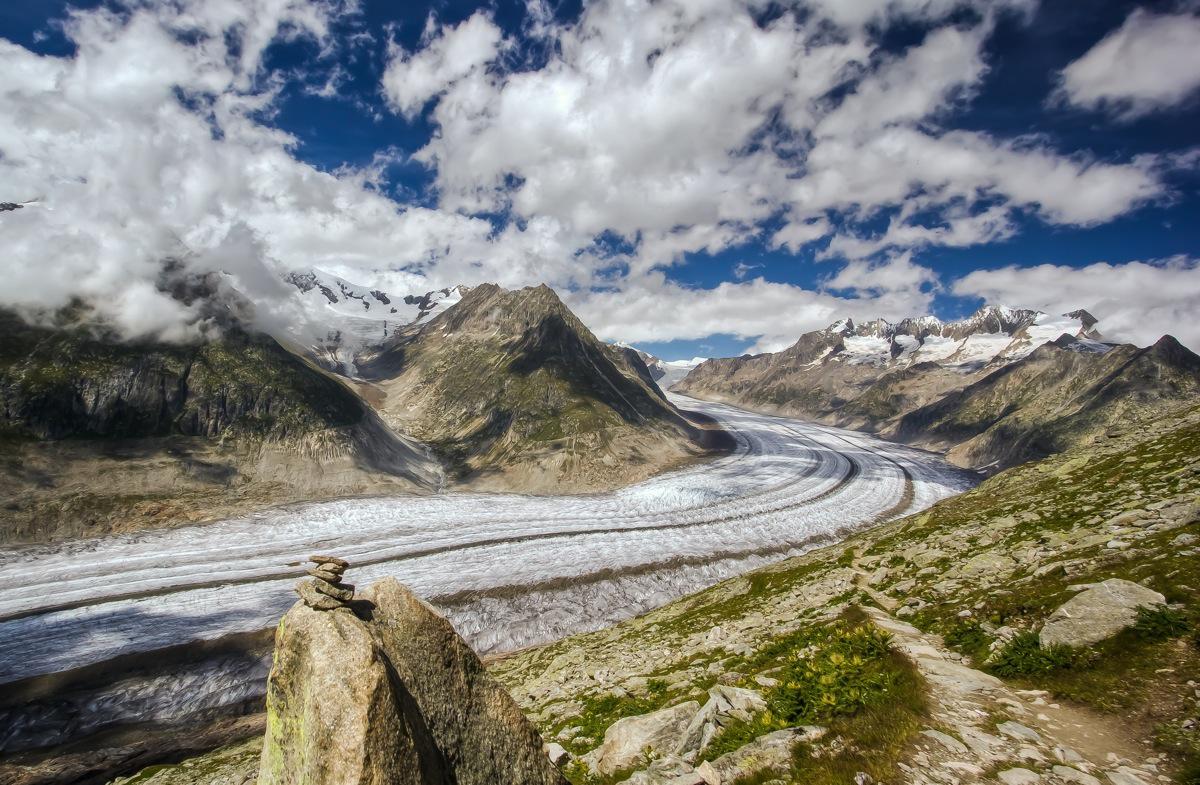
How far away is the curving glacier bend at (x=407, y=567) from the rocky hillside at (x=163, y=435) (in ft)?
29.4

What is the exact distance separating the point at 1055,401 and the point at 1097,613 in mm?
183658

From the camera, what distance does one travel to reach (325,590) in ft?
29.6

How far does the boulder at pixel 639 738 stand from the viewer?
11.1m

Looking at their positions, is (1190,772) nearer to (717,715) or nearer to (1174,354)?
(717,715)

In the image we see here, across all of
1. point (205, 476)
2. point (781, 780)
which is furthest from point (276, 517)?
point (781, 780)

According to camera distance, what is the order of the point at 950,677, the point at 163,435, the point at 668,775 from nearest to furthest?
the point at 668,775, the point at 950,677, the point at 163,435

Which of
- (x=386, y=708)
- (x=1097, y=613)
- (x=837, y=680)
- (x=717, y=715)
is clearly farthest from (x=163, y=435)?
(x=1097, y=613)

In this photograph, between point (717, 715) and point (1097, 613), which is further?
point (717, 715)

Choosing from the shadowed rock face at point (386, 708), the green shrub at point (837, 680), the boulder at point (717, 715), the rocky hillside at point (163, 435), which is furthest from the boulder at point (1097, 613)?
the rocky hillside at point (163, 435)

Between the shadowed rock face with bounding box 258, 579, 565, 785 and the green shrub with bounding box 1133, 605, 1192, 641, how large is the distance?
11.9 meters

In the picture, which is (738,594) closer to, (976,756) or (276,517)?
(976,756)

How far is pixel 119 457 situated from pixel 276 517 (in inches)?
1132

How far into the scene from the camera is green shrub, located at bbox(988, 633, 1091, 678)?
943 cm

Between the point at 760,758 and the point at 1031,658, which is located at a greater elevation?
the point at 1031,658
